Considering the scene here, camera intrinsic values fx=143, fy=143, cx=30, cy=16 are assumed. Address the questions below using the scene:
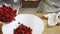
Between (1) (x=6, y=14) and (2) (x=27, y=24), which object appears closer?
(1) (x=6, y=14)

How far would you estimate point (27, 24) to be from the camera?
1062mm

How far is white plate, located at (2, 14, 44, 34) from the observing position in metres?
0.99

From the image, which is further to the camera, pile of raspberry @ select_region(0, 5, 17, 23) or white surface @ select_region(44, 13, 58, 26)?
white surface @ select_region(44, 13, 58, 26)

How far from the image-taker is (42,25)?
40.4 inches

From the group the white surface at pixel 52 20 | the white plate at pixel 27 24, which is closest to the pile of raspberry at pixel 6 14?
the white plate at pixel 27 24

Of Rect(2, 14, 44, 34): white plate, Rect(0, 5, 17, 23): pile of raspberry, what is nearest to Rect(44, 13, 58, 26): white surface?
Rect(2, 14, 44, 34): white plate

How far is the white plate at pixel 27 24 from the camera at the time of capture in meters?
0.99

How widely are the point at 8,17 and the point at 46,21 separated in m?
0.33

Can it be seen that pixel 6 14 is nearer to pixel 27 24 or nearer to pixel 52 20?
pixel 27 24

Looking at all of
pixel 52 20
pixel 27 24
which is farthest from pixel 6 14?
pixel 52 20

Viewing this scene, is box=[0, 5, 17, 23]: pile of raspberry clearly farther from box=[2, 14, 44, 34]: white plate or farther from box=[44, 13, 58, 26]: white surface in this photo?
box=[44, 13, 58, 26]: white surface

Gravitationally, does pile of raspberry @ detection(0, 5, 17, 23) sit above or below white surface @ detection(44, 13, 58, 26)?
above

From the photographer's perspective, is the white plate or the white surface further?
the white surface

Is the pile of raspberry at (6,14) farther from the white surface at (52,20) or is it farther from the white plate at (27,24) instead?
the white surface at (52,20)
